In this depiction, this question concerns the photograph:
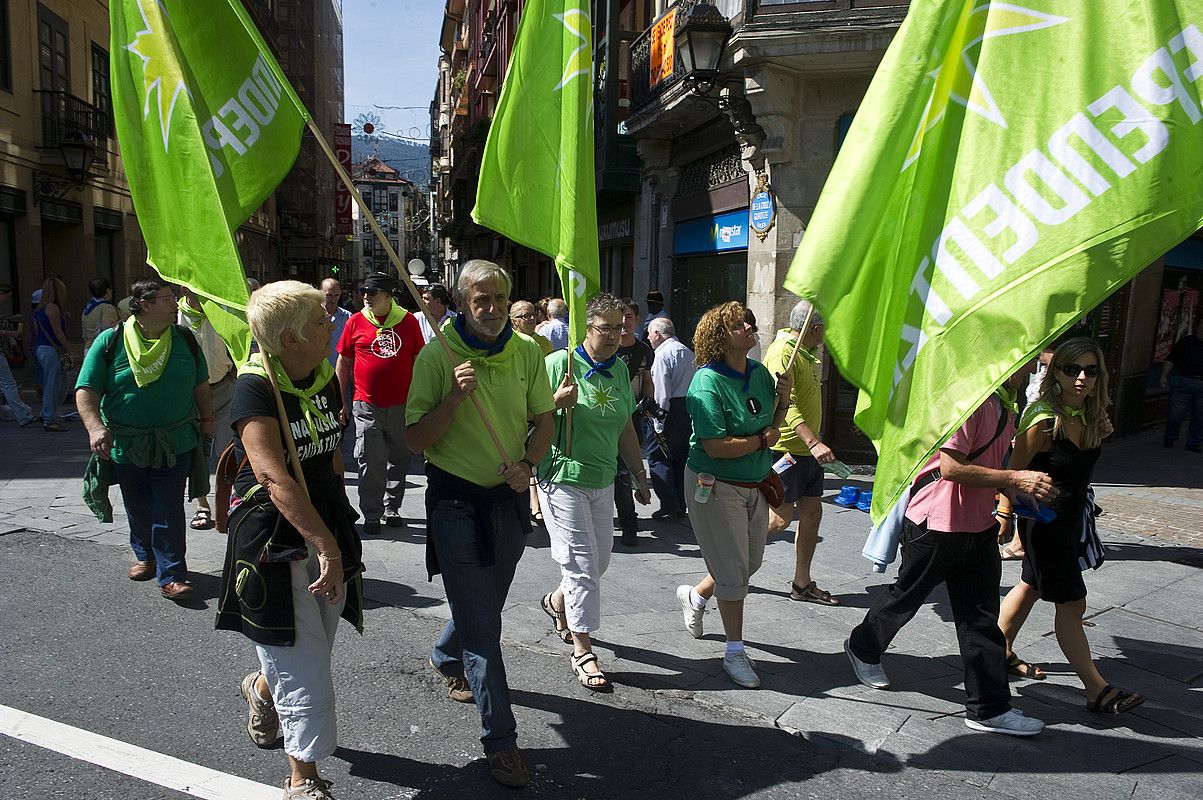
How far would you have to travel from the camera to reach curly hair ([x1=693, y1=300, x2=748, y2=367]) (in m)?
4.28

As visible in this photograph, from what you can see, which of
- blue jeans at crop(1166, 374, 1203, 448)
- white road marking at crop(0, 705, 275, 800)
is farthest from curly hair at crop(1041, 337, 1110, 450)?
blue jeans at crop(1166, 374, 1203, 448)

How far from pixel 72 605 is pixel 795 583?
419cm

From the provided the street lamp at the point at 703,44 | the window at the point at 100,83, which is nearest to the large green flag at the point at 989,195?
the street lamp at the point at 703,44

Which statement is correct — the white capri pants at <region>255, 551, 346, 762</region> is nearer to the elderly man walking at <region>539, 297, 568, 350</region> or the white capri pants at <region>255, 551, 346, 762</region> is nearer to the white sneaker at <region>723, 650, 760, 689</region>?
the white sneaker at <region>723, 650, 760, 689</region>

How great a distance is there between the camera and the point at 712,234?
1220 cm

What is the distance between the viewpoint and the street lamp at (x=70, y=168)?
17344mm

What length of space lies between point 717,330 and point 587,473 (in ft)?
3.06

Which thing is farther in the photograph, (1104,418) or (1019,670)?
(1019,670)

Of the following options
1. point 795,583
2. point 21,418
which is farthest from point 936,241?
point 21,418

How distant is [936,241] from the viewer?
8.91 ft

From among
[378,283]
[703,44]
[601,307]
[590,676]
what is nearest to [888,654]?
[590,676]

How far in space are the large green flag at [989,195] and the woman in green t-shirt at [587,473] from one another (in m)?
1.67

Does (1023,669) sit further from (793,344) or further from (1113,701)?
(793,344)

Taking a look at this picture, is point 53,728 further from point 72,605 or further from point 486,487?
point 486,487
